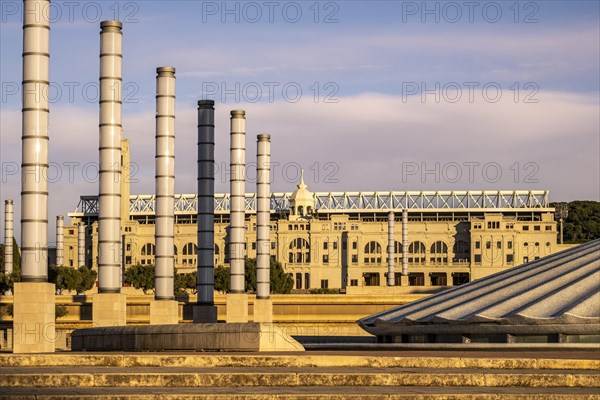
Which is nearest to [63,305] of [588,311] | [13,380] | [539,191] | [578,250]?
[578,250]

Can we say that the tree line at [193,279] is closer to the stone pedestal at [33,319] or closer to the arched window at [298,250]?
the arched window at [298,250]

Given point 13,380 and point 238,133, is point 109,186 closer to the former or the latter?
point 238,133

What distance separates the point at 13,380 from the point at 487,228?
151m

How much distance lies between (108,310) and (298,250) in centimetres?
12738

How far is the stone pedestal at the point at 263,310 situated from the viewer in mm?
63281

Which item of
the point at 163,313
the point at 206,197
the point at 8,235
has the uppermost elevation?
the point at 206,197

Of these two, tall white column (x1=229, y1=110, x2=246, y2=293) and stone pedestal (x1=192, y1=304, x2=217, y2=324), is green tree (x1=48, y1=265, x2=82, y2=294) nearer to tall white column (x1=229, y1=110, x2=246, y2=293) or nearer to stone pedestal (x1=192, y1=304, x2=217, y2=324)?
tall white column (x1=229, y1=110, x2=246, y2=293)

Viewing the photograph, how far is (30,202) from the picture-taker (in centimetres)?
3356

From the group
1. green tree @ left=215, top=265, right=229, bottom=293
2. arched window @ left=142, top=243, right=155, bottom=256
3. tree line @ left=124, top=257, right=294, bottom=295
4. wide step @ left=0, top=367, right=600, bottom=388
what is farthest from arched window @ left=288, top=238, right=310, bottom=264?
wide step @ left=0, top=367, right=600, bottom=388

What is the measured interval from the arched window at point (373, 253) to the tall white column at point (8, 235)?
77.3 m

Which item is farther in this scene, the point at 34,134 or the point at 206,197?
the point at 206,197

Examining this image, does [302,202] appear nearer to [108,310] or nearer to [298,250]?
[298,250]

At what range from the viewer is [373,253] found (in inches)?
6791

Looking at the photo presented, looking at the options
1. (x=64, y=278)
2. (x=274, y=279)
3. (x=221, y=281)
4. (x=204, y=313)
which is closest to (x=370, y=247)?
(x=274, y=279)
